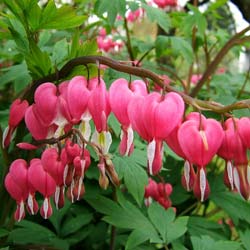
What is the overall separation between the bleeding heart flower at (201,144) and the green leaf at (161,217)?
0.50 m

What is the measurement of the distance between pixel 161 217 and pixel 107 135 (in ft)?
1.55

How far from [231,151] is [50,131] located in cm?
40

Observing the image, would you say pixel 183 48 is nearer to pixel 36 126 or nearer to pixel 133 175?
pixel 133 175

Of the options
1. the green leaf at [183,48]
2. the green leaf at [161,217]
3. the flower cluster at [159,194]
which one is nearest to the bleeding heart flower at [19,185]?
the green leaf at [161,217]

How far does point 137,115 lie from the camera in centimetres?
88

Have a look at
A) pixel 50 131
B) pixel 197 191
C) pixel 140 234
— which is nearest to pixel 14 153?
pixel 50 131

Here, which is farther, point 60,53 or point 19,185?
point 60,53

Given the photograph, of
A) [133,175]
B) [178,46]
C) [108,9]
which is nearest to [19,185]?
[133,175]

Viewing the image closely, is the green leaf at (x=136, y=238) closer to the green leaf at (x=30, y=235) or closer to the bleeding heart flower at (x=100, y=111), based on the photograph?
the green leaf at (x=30, y=235)

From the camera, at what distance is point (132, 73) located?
3.03ft

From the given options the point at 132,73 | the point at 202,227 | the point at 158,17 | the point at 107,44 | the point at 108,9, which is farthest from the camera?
the point at 107,44

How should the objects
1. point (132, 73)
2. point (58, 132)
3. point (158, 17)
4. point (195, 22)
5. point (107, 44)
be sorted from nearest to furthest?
point (132, 73)
point (58, 132)
point (158, 17)
point (195, 22)
point (107, 44)

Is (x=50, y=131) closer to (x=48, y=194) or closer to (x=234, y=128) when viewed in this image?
(x=48, y=194)

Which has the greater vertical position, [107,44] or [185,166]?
[185,166]
